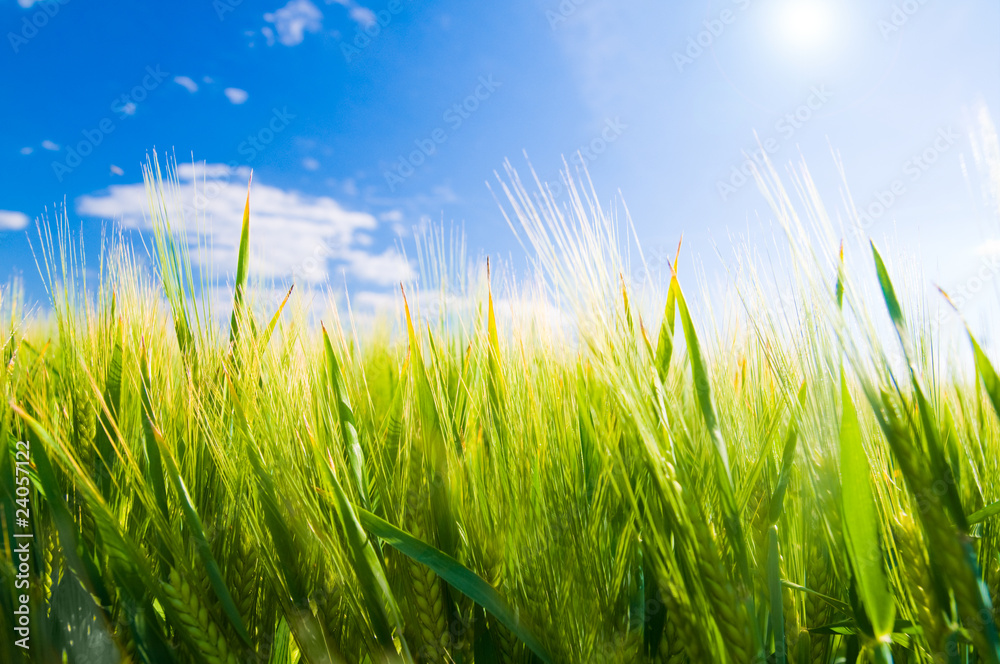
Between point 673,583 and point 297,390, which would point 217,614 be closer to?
point 297,390

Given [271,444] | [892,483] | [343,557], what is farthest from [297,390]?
[892,483]

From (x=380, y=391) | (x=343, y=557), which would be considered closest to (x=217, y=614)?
(x=343, y=557)

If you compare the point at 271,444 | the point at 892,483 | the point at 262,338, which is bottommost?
the point at 892,483

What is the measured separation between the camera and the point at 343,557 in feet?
2.42

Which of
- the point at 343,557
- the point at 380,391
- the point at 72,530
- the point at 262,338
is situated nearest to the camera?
the point at 343,557

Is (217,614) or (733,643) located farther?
(217,614)

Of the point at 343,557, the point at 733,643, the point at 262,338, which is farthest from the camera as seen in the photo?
the point at 262,338

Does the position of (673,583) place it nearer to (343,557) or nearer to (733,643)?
(733,643)

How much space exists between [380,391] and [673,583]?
1031 millimetres

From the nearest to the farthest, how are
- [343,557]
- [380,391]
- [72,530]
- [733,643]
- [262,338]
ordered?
1. [733,643]
2. [343,557]
3. [72,530]
4. [262,338]
5. [380,391]

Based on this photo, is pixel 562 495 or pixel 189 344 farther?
pixel 189 344

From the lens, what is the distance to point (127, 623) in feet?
2.72

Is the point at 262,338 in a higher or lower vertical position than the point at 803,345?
higher

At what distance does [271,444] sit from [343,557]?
0.62 feet
